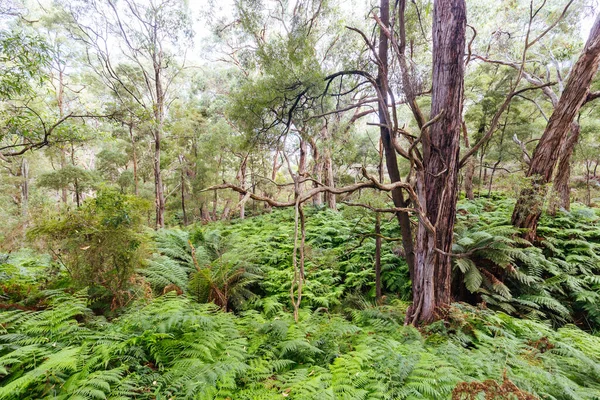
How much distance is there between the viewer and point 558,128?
4367mm

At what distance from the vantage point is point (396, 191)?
3.67 meters

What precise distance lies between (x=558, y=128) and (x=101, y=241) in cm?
717

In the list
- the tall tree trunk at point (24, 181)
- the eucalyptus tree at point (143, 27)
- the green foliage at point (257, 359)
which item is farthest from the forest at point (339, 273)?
the tall tree trunk at point (24, 181)

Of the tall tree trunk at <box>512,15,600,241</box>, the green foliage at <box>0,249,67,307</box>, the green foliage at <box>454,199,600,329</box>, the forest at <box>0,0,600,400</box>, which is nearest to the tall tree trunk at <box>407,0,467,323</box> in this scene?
the forest at <box>0,0,600,400</box>

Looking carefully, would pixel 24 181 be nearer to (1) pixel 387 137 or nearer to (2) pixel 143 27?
(2) pixel 143 27

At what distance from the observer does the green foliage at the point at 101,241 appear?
10.2 ft

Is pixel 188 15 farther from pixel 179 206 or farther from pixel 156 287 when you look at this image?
pixel 156 287

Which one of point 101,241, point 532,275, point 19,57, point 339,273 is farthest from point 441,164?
point 19,57

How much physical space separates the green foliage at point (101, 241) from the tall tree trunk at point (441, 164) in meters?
3.73

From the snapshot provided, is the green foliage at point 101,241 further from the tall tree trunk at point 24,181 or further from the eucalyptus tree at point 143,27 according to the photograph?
the tall tree trunk at point 24,181

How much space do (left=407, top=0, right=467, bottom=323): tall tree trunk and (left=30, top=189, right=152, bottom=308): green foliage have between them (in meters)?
3.73

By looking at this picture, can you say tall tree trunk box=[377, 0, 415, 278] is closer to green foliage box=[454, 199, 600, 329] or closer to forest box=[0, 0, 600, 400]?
forest box=[0, 0, 600, 400]

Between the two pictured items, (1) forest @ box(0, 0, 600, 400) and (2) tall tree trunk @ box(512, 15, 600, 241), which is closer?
(1) forest @ box(0, 0, 600, 400)

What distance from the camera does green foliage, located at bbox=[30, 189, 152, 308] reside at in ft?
10.2
